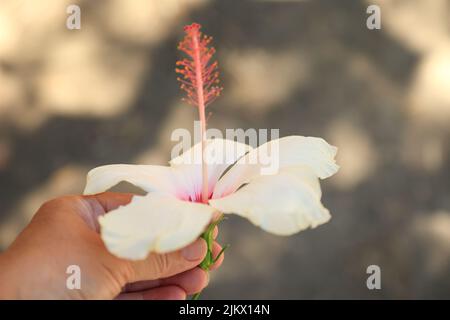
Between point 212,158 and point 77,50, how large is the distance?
2.42 feet

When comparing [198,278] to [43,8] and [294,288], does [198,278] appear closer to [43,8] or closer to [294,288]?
[294,288]

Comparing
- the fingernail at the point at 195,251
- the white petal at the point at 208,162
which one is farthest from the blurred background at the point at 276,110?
the fingernail at the point at 195,251

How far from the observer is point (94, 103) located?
1294mm

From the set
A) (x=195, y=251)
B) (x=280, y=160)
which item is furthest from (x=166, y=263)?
(x=280, y=160)

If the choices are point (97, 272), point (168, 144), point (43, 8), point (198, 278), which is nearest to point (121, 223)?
point (97, 272)

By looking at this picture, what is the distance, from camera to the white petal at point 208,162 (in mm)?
641

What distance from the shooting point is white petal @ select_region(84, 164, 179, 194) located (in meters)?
0.59

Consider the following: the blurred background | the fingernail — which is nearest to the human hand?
the fingernail

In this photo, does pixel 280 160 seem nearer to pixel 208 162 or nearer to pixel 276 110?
pixel 208 162

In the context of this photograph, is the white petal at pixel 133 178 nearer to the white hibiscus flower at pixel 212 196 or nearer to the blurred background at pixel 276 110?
the white hibiscus flower at pixel 212 196

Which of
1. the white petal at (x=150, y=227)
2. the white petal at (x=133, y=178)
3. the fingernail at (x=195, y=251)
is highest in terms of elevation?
the white petal at (x=133, y=178)

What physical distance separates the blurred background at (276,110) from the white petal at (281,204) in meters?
0.78

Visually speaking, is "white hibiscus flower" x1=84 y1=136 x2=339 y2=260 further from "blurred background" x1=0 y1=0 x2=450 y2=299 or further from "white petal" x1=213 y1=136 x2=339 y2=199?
"blurred background" x1=0 y1=0 x2=450 y2=299

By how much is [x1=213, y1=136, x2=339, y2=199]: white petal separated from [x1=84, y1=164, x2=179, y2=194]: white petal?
0.19ft
